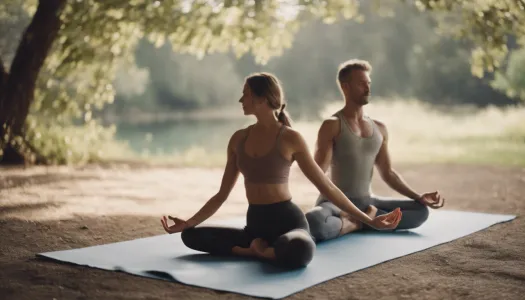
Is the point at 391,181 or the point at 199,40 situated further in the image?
the point at 199,40

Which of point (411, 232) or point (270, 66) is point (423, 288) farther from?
point (270, 66)

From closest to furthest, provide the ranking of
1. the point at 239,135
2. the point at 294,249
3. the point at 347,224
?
the point at 294,249
the point at 239,135
the point at 347,224

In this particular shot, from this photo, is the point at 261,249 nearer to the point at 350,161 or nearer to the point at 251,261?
the point at 251,261

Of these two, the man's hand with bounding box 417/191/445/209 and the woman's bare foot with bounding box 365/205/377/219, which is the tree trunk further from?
the man's hand with bounding box 417/191/445/209

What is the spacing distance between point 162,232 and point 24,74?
20.2 ft

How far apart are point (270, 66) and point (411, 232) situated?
119 feet

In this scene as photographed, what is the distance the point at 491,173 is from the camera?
388 inches

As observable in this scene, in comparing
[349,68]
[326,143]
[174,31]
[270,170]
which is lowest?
[270,170]

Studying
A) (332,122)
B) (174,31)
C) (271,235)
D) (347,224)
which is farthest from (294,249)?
(174,31)

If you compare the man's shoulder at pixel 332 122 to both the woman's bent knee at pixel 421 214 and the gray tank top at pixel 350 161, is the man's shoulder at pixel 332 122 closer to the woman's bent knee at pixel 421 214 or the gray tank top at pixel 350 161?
the gray tank top at pixel 350 161

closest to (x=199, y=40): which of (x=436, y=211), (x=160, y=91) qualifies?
(x=436, y=211)

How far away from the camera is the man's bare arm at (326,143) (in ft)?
16.0

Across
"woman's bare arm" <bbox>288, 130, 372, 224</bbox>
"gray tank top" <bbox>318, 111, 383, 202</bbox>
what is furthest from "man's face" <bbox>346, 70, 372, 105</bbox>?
"woman's bare arm" <bbox>288, 130, 372, 224</bbox>

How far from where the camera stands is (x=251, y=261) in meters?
4.00
